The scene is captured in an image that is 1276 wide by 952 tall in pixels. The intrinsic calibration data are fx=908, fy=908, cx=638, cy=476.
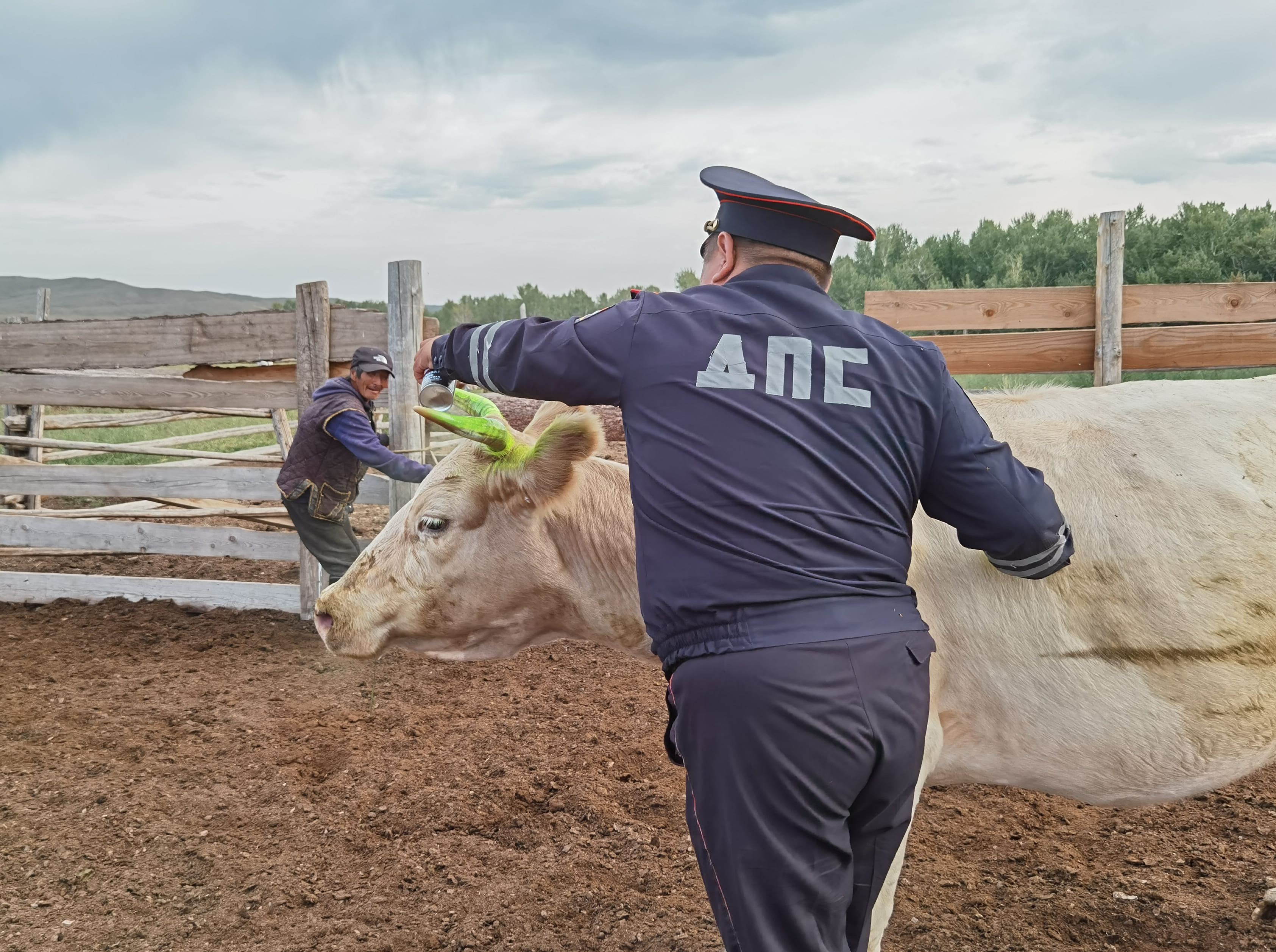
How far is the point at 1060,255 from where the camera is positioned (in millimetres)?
15711

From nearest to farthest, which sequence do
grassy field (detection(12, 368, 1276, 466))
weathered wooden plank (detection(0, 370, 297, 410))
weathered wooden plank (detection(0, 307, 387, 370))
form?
weathered wooden plank (detection(0, 307, 387, 370)), weathered wooden plank (detection(0, 370, 297, 410)), grassy field (detection(12, 368, 1276, 466))

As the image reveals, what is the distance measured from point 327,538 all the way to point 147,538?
2.29m

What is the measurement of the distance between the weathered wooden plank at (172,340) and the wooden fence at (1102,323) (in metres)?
3.92

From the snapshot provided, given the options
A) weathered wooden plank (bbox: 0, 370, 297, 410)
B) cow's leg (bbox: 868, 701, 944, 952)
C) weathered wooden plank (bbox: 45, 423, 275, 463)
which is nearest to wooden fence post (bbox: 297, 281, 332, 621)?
weathered wooden plank (bbox: 0, 370, 297, 410)

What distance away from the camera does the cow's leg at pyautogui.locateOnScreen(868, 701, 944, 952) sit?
2158 mm

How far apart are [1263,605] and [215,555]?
6.92 m

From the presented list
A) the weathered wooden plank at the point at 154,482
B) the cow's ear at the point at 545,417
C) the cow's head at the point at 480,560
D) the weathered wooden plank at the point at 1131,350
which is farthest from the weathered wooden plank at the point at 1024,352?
the cow's head at the point at 480,560

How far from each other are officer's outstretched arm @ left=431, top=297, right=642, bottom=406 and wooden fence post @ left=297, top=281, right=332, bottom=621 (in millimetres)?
4999

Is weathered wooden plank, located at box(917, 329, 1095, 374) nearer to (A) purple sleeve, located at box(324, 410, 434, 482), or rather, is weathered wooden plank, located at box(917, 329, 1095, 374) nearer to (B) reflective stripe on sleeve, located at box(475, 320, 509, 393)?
(A) purple sleeve, located at box(324, 410, 434, 482)

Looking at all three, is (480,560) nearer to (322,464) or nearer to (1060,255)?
(322,464)

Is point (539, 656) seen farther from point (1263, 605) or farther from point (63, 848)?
point (1263, 605)

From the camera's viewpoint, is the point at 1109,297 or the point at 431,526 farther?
the point at 1109,297

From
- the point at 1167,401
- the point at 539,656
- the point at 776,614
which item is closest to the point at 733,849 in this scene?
the point at 776,614

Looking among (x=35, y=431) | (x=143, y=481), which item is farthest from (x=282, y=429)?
(x=35, y=431)
